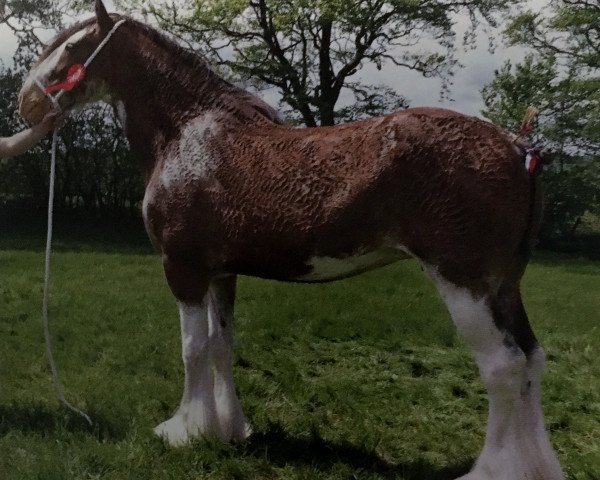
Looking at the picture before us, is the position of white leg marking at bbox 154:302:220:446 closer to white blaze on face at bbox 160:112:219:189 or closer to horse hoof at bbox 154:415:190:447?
horse hoof at bbox 154:415:190:447

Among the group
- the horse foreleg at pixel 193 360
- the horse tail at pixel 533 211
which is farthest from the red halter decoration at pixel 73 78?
the horse tail at pixel 533 211

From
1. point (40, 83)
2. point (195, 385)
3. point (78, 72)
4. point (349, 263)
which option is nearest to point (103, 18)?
point (78, 72)

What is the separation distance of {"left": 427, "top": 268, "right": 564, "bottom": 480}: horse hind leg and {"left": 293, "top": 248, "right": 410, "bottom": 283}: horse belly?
15 centimetres

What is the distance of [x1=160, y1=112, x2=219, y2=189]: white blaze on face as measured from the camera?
1734 mm

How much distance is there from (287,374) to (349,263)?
1059 mm

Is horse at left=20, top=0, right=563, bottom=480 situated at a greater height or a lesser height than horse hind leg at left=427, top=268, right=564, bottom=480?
greater

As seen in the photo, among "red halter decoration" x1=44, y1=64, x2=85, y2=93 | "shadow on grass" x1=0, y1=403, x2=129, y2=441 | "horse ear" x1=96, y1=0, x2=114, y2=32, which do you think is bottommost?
"shadow on grass" x1=0, y1=403, x2=129, y2=441

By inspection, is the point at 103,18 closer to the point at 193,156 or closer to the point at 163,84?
the point at 163,84

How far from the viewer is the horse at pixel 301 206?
1.43 metres

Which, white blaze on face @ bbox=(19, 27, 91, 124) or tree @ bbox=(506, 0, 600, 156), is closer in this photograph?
white blaze on face @ bbox=(19, 27, 91, 124)

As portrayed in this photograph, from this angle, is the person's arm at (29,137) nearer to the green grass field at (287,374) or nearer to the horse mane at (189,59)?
the horse mane at (189,59)

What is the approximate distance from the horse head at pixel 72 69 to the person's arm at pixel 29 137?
47 millimetres

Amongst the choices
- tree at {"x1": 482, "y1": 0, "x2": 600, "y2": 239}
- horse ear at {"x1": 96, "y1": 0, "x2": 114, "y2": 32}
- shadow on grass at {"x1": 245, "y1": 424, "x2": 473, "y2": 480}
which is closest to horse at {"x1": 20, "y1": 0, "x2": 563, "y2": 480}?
horse ear at {"x1": 96, "y1": 0, "x2": 114, "y2": 32}

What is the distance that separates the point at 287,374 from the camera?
2510mm
